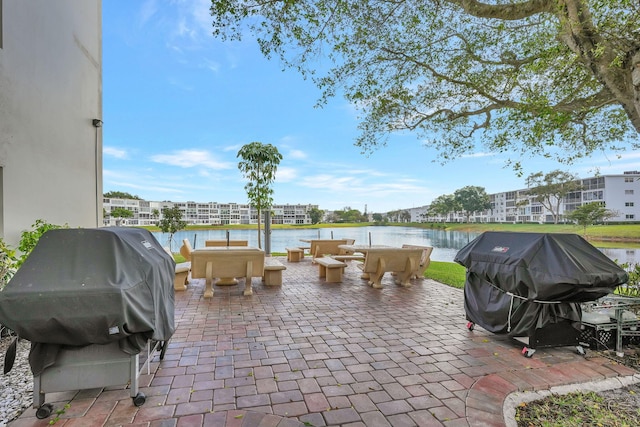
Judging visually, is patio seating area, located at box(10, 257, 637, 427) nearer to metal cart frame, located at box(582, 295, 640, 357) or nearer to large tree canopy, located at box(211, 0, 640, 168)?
metal cart frame, located at box(582, 295, 640, 357)

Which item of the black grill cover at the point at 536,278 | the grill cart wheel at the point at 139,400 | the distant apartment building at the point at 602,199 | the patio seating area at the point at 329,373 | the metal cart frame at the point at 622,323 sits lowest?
the patio seating area at the point at 329,373

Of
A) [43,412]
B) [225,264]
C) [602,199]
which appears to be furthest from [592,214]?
[43,412]

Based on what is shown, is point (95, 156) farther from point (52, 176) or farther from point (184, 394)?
point (184, 394)

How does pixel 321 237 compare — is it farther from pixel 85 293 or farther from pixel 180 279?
pixel 85 293

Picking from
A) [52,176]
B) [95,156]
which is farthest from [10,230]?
[95,156]

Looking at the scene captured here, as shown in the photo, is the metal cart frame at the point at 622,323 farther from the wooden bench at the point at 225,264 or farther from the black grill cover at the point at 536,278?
the wooden bench at the point at 225,264

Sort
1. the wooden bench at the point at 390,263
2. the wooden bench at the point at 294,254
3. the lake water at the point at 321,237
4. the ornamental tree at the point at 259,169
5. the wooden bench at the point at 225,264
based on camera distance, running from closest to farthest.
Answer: the wooden bench at the point at 225,264 → the wooden bench at the point at 390,263 → the lake water at the point at 321,237 → the wooden bench at the point at 294,254 → the ornamental tree at the point at 259,169

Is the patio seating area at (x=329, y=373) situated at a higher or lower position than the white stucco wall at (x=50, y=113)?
lower

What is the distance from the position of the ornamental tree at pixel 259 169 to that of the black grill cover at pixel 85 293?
9.72 m

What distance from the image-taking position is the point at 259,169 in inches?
473

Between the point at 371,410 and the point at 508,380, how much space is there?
4.27 ft

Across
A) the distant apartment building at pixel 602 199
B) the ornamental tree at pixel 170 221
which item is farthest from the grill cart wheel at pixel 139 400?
the ornamental tree at pixel 170 221

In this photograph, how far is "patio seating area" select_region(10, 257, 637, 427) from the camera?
6.99 feet

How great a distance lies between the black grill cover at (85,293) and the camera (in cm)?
189
